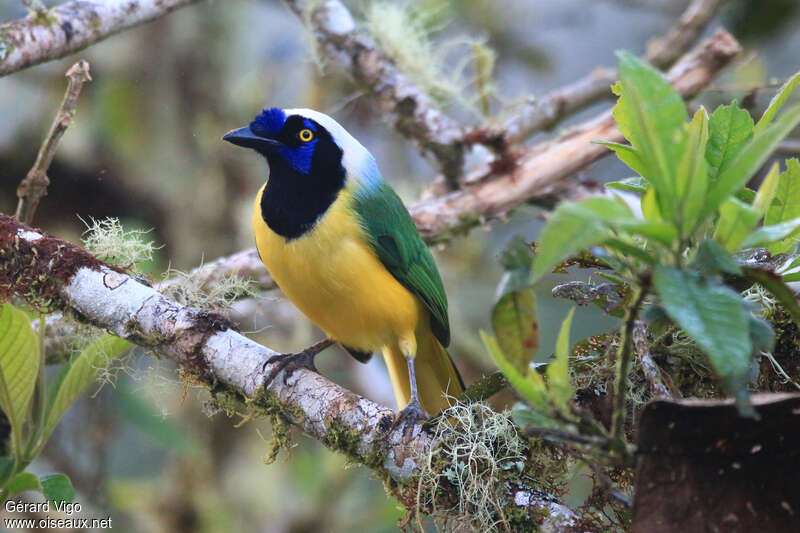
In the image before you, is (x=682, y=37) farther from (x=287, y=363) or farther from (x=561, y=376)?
(x=561, y=376)

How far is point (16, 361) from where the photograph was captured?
2033mm

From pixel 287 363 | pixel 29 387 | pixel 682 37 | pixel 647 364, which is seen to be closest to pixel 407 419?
pixel 287 363

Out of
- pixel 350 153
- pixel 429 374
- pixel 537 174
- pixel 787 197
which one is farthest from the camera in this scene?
pixel 537 174

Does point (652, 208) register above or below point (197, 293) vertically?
above

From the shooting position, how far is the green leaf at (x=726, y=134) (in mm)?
1585

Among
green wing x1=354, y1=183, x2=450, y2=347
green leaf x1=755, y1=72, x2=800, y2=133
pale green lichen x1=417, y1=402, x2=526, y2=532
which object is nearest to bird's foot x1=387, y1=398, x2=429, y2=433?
pale green lichen x1=417, y1=402, x2=526, y2=532

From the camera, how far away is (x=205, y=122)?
4.65 meters

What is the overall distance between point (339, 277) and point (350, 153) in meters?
0.50

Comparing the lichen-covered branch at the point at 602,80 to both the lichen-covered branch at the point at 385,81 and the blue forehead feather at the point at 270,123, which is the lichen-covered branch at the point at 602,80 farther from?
the blue forehead feather at the point at 270,123

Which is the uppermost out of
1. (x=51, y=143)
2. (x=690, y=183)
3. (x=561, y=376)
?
A: (x=690, y=183)

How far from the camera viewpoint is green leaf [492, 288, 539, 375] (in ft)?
4.10

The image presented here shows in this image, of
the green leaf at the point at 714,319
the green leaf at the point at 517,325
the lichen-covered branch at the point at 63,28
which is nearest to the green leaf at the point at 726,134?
the green leaf at the point at 714,319

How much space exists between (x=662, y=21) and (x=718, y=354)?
5875mm

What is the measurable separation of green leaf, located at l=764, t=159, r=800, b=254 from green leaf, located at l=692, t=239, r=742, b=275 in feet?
1.74
